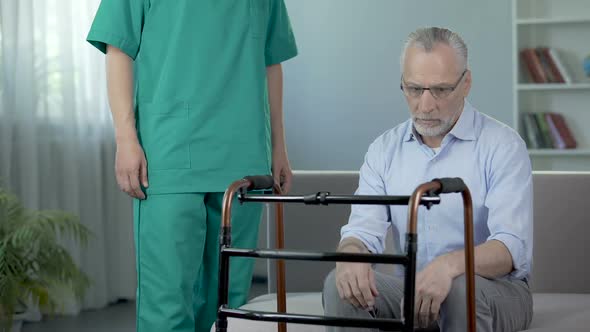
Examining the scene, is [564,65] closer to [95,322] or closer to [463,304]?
[95,322]

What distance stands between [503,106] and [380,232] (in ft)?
10.6

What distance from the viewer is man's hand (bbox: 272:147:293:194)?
2209 mm

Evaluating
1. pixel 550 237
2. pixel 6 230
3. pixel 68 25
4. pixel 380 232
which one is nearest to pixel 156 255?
pixel 380 232

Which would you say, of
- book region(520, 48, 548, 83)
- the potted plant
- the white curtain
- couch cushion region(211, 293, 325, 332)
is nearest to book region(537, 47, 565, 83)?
book region(520, 48, 548, 83)

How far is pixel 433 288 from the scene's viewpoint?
1.59m

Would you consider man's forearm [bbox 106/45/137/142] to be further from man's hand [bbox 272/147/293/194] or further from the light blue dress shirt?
the light blue dress shirt

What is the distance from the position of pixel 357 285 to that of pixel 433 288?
13 centimetres

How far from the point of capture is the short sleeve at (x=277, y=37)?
7.32ft

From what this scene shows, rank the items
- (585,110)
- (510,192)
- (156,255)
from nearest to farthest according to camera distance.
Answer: (510,192) → (156,255) → (585,110)

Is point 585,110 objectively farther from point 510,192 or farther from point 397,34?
point 510,192

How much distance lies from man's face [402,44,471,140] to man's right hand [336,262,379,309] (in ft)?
1.13

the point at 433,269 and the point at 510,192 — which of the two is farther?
the point at 510,192

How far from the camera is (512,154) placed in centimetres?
182

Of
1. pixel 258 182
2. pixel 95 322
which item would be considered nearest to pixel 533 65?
pixel 95 322
